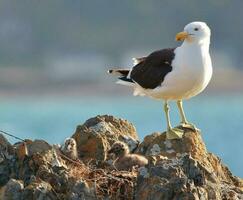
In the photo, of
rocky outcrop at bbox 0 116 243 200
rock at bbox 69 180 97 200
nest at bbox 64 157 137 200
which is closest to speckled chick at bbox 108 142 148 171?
rocky outcrop at bbox 0 116 243 200

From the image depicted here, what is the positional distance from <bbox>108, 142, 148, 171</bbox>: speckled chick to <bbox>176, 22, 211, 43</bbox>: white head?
2.81m

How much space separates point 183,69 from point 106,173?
13.6ft

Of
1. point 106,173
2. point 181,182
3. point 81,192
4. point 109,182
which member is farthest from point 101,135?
point 181,182

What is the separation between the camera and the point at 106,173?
490 inches

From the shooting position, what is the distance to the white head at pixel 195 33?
16.2 meters

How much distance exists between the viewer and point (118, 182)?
1231 centimetres

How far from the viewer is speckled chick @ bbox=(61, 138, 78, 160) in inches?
548

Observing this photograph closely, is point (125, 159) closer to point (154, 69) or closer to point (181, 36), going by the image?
point (181, 36)

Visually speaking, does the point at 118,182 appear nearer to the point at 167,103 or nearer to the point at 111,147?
the point at 111,147

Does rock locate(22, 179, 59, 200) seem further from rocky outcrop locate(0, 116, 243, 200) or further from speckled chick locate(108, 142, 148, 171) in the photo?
speckled chick locate(108, 142, 148, 171)

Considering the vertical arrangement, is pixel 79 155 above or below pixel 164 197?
above

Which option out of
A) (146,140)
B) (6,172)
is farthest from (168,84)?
(6,172)

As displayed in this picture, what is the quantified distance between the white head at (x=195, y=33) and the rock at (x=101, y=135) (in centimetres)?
180

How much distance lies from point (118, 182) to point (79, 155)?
2.08 meters
